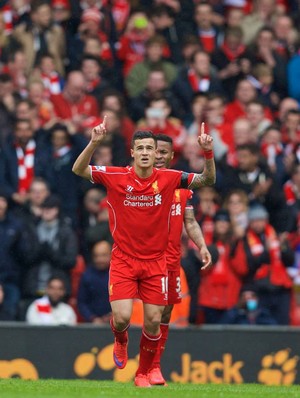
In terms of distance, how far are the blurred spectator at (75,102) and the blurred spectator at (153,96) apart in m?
0.81

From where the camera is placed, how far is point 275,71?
21.3 meters

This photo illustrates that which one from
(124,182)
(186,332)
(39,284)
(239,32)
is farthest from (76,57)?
(124,182)

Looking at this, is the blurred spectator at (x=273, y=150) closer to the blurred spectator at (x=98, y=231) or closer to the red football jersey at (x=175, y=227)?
the blurred spectator at (x=98, y=231)

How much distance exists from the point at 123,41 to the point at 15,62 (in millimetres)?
2318

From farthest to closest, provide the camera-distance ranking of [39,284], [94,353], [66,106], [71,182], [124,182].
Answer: [66,106]
[71,182]
[39,284]
[94,353]
[124,182]

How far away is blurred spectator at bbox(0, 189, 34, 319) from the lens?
54.3 feet

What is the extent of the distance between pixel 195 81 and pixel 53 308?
18.0 feet

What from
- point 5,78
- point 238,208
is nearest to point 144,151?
point 238,208

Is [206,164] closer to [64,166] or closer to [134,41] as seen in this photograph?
[64,166]

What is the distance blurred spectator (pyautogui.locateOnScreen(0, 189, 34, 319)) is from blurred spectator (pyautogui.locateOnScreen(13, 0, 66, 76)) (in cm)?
393

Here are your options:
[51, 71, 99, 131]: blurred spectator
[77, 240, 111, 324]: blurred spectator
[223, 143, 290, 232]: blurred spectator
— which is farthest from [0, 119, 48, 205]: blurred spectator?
[223, 143, 290, 232]: blurred spectator

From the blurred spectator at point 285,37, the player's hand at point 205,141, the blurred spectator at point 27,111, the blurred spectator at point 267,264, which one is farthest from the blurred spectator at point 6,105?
the player's hand at point 205,141

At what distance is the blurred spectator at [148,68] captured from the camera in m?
20.0

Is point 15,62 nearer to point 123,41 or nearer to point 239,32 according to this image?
point 123,41
